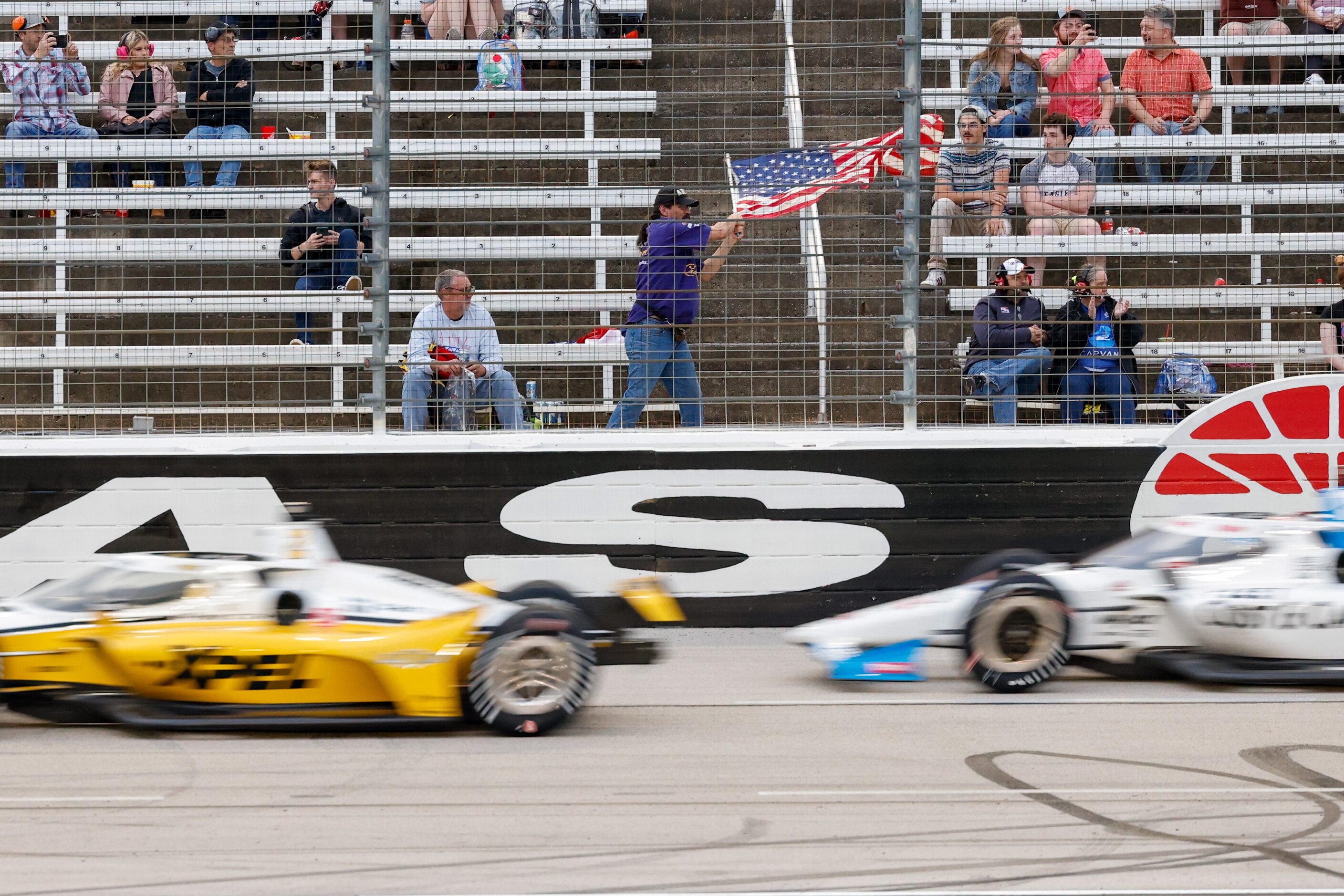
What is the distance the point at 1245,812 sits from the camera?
17.5 feet

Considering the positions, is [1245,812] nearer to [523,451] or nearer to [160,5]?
[523,451]

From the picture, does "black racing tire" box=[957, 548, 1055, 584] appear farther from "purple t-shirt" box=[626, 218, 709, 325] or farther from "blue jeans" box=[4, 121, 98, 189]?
"blue jeans" box=[4, 121, 98, 189]

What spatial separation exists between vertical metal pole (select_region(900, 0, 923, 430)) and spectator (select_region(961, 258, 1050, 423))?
0.36m

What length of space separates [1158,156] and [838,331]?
2448 millimetres

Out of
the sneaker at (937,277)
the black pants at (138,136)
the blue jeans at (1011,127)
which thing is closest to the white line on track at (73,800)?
the black pants at (138,136)

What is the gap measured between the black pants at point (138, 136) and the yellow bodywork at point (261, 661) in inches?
184

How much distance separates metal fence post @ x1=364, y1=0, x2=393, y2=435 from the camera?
32.2ft

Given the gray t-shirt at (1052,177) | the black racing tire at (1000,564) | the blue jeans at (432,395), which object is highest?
the gray t-shirt at (1052,177)

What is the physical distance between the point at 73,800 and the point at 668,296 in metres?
5.33

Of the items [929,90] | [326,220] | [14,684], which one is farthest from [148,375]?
[929,90]

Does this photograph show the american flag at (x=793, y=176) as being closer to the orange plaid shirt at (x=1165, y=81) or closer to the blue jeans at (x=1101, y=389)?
the blue jeans at (x=1101, y=389)

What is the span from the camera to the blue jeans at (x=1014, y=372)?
9883 mm

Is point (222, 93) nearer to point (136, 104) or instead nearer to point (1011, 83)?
point (136, 104)

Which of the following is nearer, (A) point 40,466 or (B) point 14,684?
(B) point 14,684
